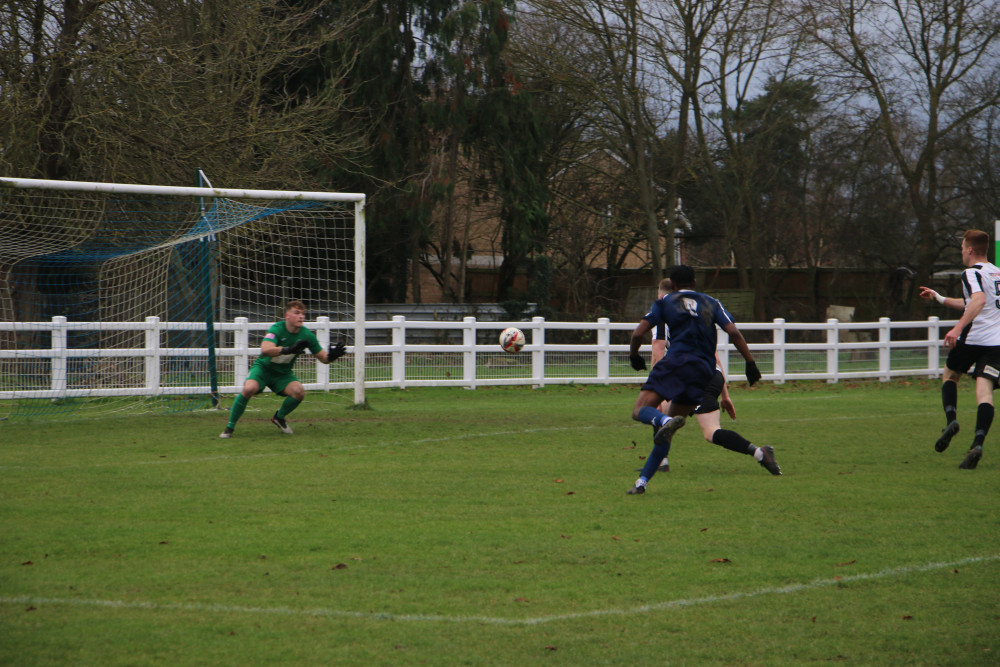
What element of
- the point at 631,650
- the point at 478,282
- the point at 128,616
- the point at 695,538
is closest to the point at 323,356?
the point at 695,538

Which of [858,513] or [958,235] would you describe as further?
[958,235]

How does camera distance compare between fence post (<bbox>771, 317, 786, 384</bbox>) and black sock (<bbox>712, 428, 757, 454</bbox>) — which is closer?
black sock (<bbox>712, 428, 757, 454</bbox>)

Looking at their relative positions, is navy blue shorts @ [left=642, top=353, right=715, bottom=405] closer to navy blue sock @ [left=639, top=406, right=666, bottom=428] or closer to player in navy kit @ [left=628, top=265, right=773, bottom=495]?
player in navy kit @ [left=628, top=265, right=773, bottom=495]

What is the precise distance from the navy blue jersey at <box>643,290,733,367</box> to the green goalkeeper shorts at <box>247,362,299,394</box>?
16.8 feet

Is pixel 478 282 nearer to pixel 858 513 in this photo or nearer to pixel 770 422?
pixel 770 422

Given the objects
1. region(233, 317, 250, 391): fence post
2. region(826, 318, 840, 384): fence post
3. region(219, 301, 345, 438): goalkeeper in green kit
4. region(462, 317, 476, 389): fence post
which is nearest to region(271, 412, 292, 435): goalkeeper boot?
region(219, 301, 345, 438): goalkeeper in green kit

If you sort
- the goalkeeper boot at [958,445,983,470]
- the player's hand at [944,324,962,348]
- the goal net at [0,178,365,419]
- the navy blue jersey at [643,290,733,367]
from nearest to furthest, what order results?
the navy blue jersey at [643,290,733,367] → the goalkeeper boot at [958,445,983,470] → the player's hand at [944,324,962,348] → the goal net at [0,178,365,419]

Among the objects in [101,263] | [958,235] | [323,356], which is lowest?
[323,356]

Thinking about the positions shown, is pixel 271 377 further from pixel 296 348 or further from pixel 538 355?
pixel 538 355

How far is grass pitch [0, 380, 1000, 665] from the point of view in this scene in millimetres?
4219

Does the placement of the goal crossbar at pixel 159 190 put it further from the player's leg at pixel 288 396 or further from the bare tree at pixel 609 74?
the bare tree at pixel 609 74

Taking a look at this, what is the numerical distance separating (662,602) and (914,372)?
1996 cm

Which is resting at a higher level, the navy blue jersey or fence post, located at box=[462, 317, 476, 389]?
the navy blue jersey

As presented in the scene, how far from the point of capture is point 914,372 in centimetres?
2294
